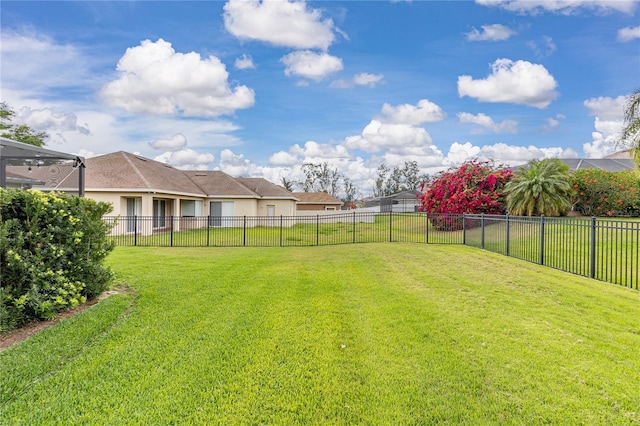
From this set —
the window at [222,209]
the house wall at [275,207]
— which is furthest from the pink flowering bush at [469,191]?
the window at [222,209]

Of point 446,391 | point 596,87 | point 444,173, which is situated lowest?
point 446,391

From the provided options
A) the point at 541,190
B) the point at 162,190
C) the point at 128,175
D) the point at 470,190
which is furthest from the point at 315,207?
the point at 541,190

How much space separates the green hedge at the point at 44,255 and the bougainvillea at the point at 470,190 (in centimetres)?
1595

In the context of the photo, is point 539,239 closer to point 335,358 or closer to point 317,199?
point 335,358

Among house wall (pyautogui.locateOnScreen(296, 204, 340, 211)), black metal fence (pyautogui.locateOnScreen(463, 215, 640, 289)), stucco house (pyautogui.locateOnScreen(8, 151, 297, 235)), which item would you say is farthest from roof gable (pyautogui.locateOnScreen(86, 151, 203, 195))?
house wall (pyautogui.locateOnScreen(296, 204, 340, 211))

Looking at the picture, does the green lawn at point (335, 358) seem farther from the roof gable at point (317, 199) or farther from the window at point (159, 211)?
the roof gable at point (317, 199)

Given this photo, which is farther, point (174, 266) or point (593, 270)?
point (174, 266)

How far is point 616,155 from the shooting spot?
34.9 m

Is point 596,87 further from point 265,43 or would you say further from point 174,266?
point 174,266

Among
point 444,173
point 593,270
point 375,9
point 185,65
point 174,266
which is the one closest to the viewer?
point 593,270

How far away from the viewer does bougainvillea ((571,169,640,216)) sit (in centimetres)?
1741

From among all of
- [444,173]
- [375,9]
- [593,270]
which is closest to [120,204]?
[375,9]

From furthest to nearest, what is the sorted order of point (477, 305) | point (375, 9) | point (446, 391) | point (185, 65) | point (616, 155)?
point (616, 155), point (185, 65), point (375, 9), point (477, 305), point (446, 391)

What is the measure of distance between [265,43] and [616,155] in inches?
1500
